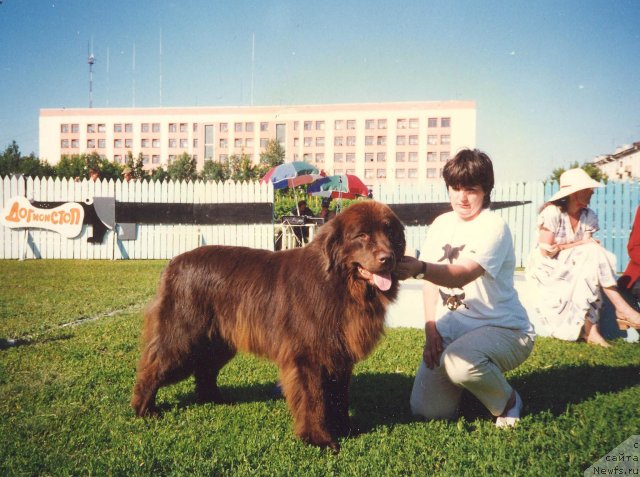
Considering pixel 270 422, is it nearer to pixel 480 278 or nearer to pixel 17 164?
pixel 480 278

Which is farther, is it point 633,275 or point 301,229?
point 301,229

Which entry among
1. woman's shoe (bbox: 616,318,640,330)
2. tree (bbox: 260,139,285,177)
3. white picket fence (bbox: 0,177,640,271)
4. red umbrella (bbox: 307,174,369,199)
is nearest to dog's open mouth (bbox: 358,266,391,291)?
woman's shoe (bbox: 616,318,640,330)

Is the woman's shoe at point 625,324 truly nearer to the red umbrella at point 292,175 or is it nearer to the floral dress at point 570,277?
the floral dress at point 570,277

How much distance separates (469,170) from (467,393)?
80.2 inches

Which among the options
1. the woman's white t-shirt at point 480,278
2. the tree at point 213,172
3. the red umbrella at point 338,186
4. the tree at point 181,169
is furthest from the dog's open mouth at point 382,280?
the tree at point 181,169

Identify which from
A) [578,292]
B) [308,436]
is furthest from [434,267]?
[578,292]

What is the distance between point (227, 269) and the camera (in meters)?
3.37

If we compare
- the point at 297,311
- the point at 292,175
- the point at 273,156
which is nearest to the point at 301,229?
the point at 292,175

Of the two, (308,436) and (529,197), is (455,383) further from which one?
(529,197)

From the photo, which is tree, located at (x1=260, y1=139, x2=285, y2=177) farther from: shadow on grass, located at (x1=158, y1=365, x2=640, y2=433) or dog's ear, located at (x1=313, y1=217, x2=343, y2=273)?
dog's ear, located at (x1=313, y1=217, x2=343, y2=273)

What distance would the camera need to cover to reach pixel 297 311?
10.0 ft

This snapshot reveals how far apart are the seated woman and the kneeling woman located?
9.75 ft

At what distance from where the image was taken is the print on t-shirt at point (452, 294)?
3.41 metres

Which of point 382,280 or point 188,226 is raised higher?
point 382,280
